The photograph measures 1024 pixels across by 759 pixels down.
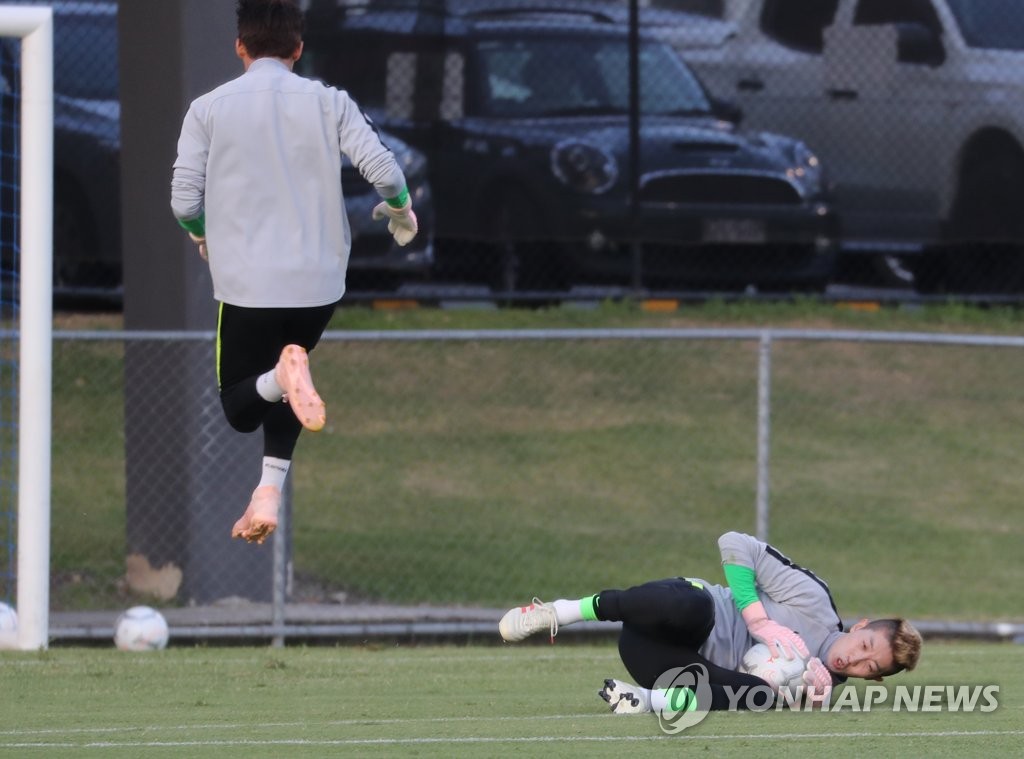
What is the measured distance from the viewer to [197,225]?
650cm

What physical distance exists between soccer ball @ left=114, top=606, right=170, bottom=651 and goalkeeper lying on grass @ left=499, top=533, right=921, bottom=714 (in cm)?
308

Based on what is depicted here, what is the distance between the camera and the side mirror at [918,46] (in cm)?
1450

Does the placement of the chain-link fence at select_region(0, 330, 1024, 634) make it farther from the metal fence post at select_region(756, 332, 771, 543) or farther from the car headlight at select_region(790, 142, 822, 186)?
the car headlight at select_region(790, 142, 822, 186)

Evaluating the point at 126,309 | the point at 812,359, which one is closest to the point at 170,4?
the point at 126,309

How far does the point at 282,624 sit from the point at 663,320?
18.2ft

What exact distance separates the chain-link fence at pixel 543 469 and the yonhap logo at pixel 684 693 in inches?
141

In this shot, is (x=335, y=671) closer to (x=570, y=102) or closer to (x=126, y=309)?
(x=126, y=309)

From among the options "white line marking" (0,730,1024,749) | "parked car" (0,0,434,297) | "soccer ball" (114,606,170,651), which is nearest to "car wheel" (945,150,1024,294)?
"parked car" (0,0,434,297)

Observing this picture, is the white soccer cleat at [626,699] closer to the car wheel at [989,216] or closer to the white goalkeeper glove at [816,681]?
the white goalkeeper glove at [816,681]

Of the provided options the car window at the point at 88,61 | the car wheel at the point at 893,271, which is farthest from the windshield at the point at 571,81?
the car window at the point at 88,61

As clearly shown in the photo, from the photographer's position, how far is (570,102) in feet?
46.3

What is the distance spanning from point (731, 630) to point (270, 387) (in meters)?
2.10

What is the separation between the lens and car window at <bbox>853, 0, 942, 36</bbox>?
14.5 m

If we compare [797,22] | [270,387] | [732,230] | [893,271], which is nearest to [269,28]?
[270,387]
